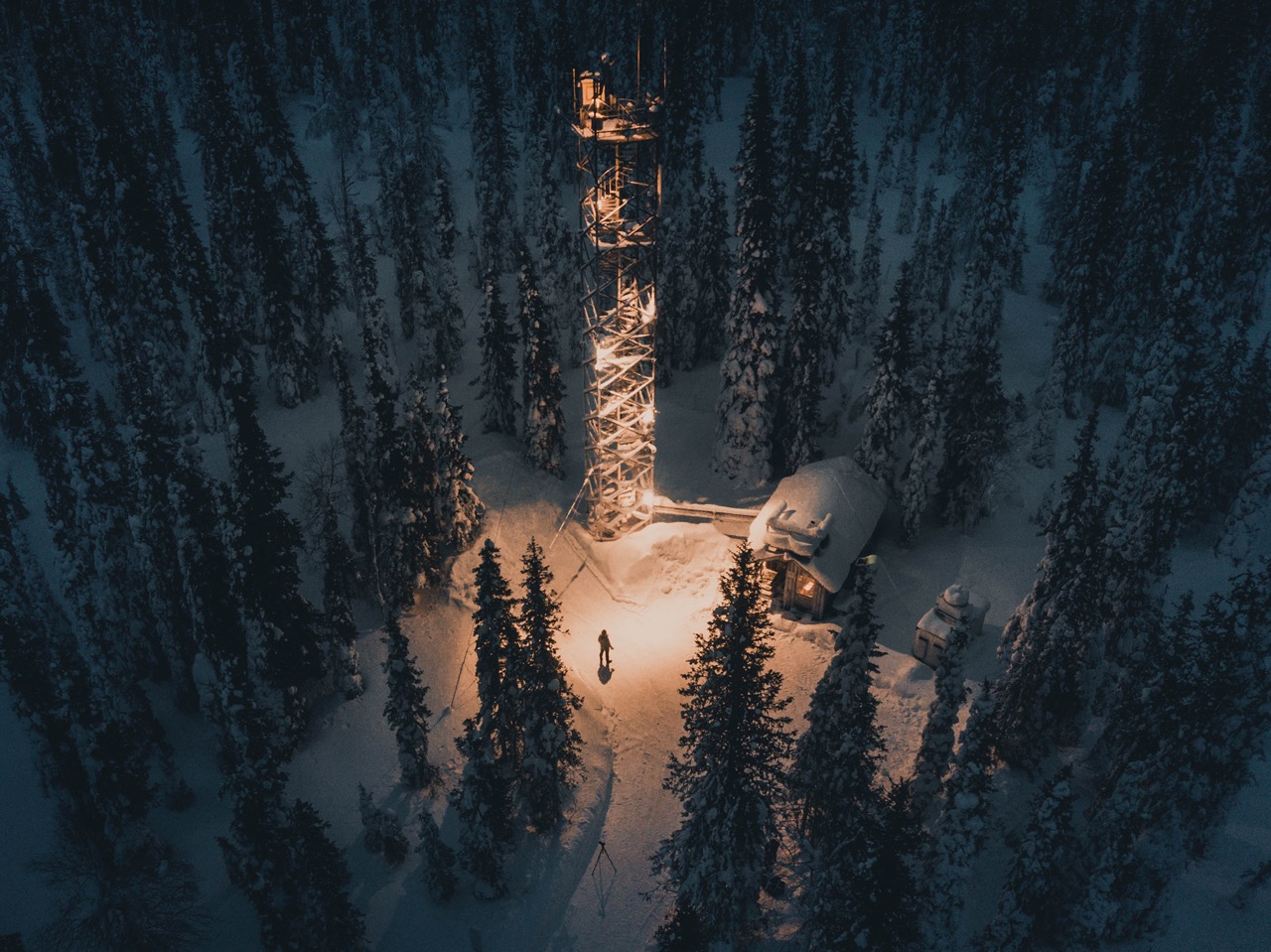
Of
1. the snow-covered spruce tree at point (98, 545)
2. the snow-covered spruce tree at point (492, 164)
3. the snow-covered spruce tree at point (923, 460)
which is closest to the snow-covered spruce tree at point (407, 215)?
the snow-covered spruce tree at point (492, 164)

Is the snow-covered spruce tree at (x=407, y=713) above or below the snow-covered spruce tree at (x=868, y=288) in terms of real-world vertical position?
below

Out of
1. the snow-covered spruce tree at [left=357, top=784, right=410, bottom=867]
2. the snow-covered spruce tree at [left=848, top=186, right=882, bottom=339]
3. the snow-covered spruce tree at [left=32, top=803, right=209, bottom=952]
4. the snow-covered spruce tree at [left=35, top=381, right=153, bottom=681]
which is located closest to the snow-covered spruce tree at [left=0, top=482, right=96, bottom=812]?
the snow-covered spruce tree at [left=32, top=803, right=209, bottom=952]

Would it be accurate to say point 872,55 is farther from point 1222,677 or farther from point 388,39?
point 1222,677

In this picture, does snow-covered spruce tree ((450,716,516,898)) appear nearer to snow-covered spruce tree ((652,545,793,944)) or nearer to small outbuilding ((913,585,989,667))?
snow-covered spruce tree ((652,545,793,944))

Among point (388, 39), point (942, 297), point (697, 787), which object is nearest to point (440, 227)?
point (388, 39)

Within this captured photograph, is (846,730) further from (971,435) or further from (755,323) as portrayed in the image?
(755,323)

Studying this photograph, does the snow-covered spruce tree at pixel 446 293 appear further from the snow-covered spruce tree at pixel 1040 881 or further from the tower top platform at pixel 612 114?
the snow-covered spruce tree at pixel 1040 881

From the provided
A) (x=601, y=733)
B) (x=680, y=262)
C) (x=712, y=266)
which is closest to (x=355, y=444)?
(x=601, y=733)
